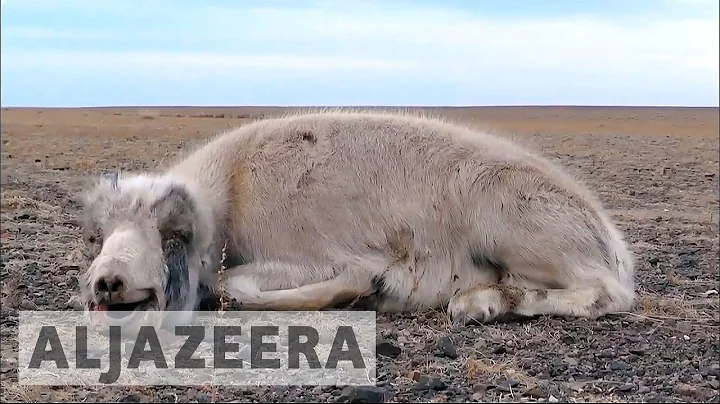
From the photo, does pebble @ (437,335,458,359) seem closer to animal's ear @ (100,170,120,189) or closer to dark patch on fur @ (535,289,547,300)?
dark patch on fur @ (535,289,547,300)

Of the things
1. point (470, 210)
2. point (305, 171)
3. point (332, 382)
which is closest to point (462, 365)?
point (332, 382)

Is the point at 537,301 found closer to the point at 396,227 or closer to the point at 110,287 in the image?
the point at 396,227

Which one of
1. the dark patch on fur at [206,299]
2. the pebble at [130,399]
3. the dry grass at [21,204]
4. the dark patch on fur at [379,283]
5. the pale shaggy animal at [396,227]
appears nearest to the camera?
the pebble at [130,399]

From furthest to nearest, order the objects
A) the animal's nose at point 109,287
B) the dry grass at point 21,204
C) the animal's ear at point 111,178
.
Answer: the dry grass at point 21,204 < the animal's ear at point 111,178 < the animal's nose at point 109,287

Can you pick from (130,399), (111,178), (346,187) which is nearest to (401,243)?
(346,187)

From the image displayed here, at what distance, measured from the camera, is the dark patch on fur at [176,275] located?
4.67 m

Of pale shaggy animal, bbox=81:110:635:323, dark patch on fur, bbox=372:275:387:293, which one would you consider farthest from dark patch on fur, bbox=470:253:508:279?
dark patch on fur, bbox=372:275:387:293

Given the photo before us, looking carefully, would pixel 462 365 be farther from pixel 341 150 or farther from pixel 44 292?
pixel 44 292

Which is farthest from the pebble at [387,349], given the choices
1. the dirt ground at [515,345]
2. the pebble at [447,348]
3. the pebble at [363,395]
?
the pebble at [363,395]

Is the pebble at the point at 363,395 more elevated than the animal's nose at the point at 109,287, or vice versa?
the animal's nose at the point at 109,287

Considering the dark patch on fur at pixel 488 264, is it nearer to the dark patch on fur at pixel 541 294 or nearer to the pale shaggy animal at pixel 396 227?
the pale shaggy animal at pixel 396 227

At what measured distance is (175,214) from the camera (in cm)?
487

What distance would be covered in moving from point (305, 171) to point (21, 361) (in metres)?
2.23

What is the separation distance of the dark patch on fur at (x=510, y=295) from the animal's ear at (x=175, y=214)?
196cm
